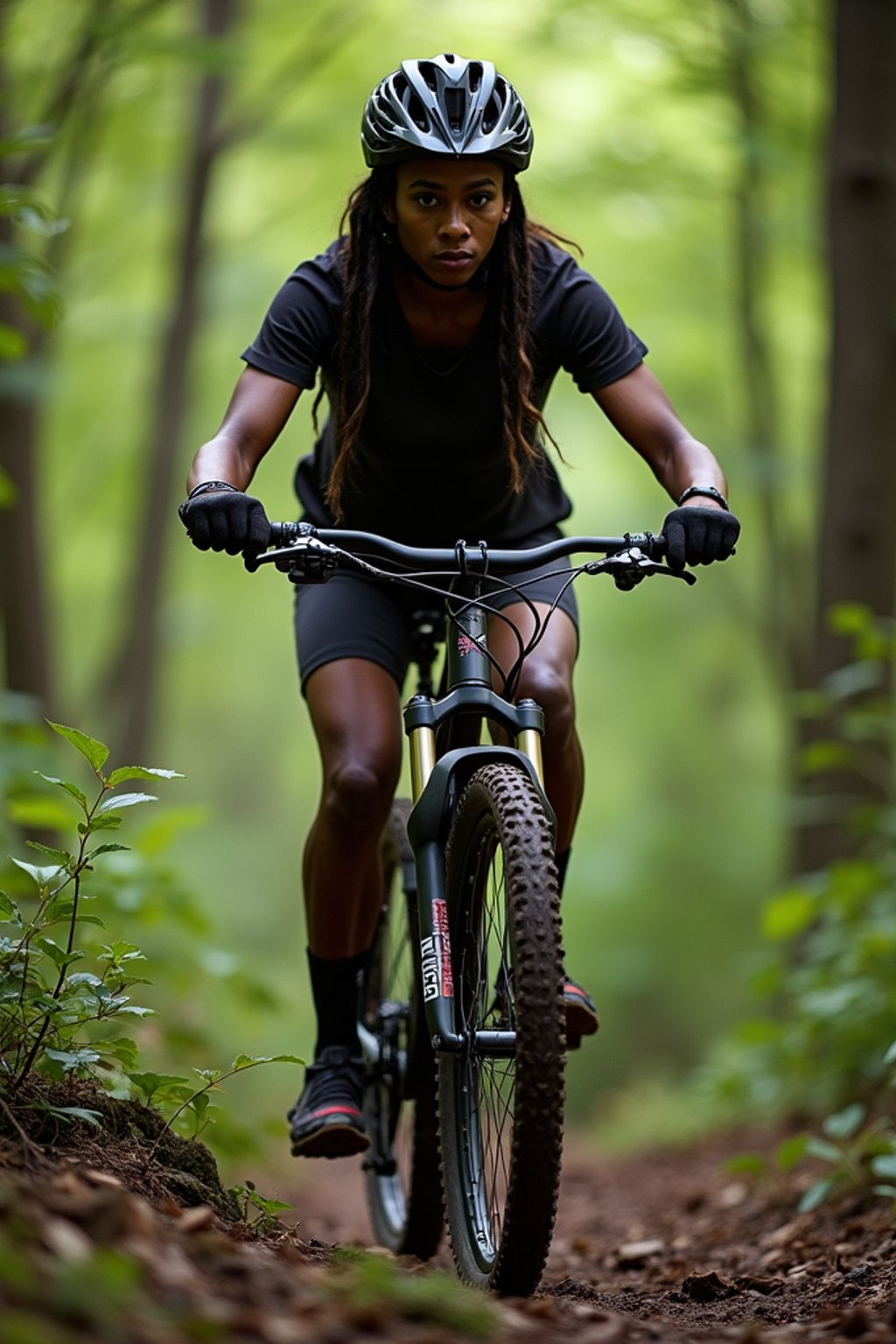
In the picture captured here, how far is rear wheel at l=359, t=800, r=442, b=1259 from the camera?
423cm

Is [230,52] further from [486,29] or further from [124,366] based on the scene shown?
[124,366]

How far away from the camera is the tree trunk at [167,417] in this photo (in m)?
12.0

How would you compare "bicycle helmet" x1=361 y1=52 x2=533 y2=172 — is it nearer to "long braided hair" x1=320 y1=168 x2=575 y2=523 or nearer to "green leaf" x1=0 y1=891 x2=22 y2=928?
"long braided hair" x1=320 y1=168 x2=575 y2=523

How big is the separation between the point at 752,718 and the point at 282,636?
6426mm

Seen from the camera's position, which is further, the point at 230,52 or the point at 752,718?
the point at 752,718

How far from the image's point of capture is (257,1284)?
236 cm

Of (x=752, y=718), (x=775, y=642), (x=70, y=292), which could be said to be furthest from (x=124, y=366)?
→ (x=752, y=718)

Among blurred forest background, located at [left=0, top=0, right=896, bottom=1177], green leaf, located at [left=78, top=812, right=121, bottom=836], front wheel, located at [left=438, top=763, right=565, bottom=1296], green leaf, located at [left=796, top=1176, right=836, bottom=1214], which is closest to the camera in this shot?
front wheel, located at [left=438, top=763, right=565, bottom=1296]

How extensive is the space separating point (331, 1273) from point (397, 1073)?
175cm

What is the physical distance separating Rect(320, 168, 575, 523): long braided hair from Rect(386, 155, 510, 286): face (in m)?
0.12

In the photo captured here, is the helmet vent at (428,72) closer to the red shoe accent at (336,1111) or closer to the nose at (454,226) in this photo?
the nose at (454,226)

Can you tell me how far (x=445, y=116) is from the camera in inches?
146

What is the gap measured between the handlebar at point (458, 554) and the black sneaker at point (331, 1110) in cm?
144

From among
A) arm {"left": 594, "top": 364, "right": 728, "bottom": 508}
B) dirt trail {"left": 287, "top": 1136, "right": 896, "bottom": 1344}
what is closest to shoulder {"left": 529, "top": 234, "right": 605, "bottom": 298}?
arm {"left": 594, "top": 364, "right": 728, "bottom": 508}
